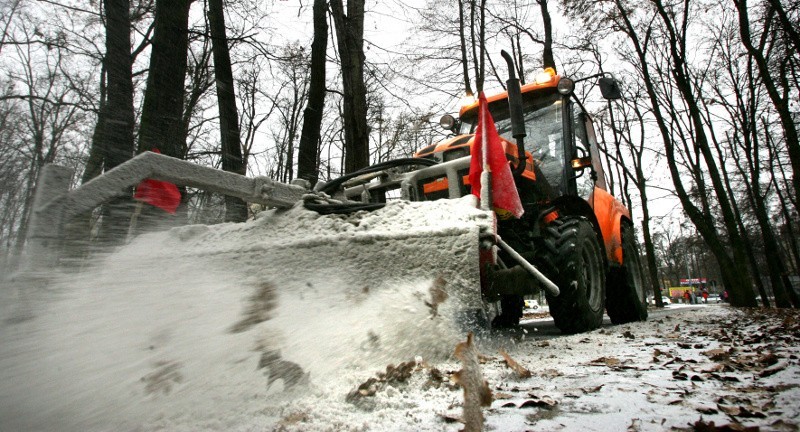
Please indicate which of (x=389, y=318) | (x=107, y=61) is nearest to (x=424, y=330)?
(x=389, y=318)

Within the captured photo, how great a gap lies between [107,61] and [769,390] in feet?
27.7

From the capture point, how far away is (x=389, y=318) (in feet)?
6.87

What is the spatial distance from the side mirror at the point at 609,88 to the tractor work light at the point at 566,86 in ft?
0.92

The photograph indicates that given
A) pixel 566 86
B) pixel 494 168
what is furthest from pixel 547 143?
pixel 494 168

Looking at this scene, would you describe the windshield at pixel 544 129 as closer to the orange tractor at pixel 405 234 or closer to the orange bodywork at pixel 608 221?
the orange tractor at pixel 405 234

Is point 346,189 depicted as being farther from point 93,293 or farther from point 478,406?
point 478,406

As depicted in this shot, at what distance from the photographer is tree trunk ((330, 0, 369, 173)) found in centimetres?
655

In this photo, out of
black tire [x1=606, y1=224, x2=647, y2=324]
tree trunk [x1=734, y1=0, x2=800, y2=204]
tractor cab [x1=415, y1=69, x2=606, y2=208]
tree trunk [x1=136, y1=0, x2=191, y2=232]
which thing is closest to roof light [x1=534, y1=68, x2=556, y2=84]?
tractor cab [x1=415, y1=69, x2=606, y2=208]

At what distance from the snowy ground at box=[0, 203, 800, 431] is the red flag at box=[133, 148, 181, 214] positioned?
457 mm

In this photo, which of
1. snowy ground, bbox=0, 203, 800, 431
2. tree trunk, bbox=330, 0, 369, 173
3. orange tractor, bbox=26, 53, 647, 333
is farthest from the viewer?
tree trunk, bbox=330, 0, 369, 173

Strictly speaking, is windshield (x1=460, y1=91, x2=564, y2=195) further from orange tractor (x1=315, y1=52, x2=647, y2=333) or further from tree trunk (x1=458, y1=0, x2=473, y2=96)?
tree trunk (x1=458, y1=0, x2=473, y2=96)

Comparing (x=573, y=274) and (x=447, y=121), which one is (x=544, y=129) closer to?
(x=447, y=121)

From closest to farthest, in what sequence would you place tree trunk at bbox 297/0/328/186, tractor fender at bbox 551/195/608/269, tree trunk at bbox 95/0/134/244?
tractor fender at bbox 551/195/608/269
tree trunk at bbox 95/0/134/244
tree trunk at bbox 297/0/328/186

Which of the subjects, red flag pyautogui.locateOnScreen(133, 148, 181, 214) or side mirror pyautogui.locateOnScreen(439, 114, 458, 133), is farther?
side mirror pyautogui.locateOnScreen(439, 114, 458, 133)
